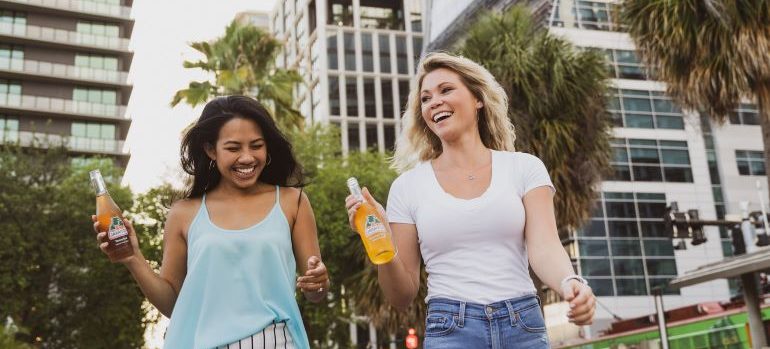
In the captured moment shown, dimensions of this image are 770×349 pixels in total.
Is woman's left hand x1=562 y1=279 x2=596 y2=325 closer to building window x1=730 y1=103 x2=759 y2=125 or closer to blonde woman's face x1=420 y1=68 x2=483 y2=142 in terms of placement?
blonde woman's face x1=420 y1=68 x2=483 y2=142

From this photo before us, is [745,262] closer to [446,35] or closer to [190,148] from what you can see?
[190,148]

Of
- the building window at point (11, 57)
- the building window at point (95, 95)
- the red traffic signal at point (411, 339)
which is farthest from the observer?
the building window at point (95, 95)

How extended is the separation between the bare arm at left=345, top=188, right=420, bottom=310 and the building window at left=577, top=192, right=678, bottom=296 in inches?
1354

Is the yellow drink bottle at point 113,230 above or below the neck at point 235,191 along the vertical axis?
below

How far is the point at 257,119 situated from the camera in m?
3.50

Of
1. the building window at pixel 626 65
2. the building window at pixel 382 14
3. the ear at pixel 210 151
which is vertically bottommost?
the ear at pixel 210 151

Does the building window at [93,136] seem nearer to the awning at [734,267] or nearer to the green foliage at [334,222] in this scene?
the green foliage at [334,222]

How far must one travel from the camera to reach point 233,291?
10.2 feet

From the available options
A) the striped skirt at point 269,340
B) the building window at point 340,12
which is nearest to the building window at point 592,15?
the building window at point 340,12

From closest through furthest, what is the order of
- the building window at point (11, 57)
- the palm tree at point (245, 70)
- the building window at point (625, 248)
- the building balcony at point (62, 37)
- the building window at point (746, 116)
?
the palm tree at point (245, 70), the building window at point (625, 248), the building window at point (746, 116), the building window at point (11, 57), the building balcony at point (62, 37)

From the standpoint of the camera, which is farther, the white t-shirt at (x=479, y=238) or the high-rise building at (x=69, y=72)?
the high-rise building at (x=69, y=72)

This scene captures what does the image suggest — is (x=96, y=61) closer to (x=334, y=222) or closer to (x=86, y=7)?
(x=86, y=7)

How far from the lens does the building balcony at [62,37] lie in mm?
60375

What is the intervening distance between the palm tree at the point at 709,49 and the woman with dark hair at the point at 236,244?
9568mm
